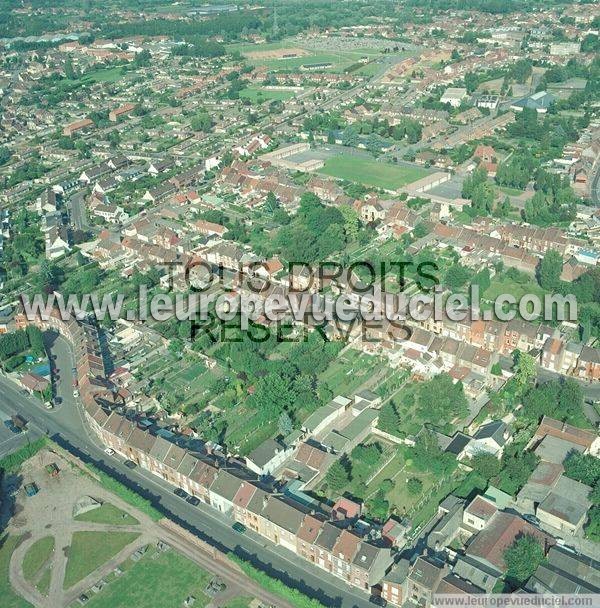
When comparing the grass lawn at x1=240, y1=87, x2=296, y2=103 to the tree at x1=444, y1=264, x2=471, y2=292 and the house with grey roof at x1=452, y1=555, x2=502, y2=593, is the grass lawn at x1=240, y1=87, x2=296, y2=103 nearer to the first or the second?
the tree at x1=444, y1=264, x2=471, y2=292

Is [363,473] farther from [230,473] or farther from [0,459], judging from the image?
[0,459]

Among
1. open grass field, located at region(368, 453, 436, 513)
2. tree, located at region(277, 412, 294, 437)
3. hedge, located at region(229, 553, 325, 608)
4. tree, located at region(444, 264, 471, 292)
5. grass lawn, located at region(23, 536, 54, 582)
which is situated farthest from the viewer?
tree, located at region(444, 264, 471, 292)

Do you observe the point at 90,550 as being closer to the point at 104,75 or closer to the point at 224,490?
the point at 224,490

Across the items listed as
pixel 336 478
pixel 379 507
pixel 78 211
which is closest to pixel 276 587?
pixel 336 478

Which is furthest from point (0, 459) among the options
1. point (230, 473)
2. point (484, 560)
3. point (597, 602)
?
point (597, 602)

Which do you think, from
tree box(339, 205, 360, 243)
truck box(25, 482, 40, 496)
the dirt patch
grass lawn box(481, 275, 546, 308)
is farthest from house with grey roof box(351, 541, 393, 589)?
the dirt patch
